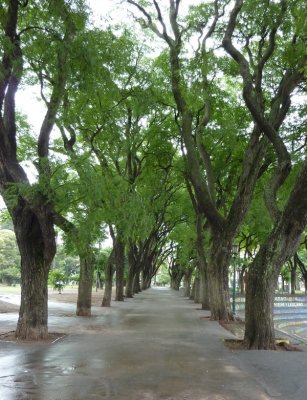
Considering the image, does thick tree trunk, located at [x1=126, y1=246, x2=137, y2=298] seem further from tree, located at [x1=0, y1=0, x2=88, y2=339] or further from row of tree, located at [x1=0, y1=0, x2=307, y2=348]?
tree, located at [x1=0, y1=0, x2=88, y2=339]

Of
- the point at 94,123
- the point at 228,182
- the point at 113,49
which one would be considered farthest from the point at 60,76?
the point at 228,182

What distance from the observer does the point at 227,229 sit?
1559 centimetres

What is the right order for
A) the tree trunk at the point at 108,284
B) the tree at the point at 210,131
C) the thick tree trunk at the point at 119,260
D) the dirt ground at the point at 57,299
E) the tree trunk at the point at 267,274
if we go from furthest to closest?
1. the thick tree trunk at the point at 119,260
2. the tree trunk at the point at 108,284
3. the dirt ground at the point at 57,299
4. the tree at the point at 210,131
5. the tree trunk at the point at 267,274

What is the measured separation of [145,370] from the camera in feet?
26.4

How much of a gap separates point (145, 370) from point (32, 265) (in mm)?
4308

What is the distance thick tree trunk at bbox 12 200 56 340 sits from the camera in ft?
36.0

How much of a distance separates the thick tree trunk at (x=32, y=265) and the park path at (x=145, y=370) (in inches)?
31.2

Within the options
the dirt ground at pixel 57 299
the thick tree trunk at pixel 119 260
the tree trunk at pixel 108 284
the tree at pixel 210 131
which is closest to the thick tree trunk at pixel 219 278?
the tree at pixel 210 131

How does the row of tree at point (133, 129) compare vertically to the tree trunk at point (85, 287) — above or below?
above

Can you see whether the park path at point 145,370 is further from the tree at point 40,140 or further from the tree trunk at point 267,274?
the tree at point 40,140

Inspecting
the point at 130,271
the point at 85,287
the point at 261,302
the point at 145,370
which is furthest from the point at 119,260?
the point at 145,370

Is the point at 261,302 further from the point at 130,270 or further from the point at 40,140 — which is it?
the point at 130,270

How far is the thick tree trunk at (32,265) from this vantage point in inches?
432

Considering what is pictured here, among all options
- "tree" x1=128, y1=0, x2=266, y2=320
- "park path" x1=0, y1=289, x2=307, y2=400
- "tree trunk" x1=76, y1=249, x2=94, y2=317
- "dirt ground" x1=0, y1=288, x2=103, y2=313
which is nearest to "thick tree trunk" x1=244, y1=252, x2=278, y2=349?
"park path" x1=0, y1=289, x2=307, y2=400
